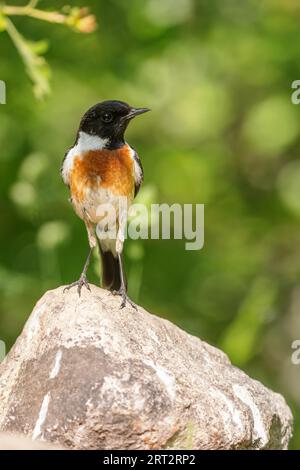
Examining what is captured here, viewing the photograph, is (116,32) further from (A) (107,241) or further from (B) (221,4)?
(A) (107,241)

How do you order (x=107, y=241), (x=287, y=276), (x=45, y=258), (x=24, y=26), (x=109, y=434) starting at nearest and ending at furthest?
(x=109, y=434) < (x=107, y=241) < (x=45, y=258) < (x=24, y=26) < (x=287, y=276)

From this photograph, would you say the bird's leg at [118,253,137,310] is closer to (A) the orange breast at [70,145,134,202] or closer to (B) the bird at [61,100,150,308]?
(B) the bird at [61,100,150,308]

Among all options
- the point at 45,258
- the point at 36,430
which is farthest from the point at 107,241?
the point at 36,430

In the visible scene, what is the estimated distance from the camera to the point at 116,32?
9.64m

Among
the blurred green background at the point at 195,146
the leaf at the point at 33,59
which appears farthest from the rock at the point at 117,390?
the blurred green background at the point at 195,146

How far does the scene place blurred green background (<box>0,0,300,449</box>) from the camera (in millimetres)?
9352

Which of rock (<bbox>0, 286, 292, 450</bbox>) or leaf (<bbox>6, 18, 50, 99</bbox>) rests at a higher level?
leaf (<bbox>6, 18, 50, 99</bbox>)

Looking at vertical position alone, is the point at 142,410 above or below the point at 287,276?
A: below

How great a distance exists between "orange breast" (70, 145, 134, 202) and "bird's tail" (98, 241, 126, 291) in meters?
0.77

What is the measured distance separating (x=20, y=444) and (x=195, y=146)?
21.0ft

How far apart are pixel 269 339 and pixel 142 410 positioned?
6.65 metres

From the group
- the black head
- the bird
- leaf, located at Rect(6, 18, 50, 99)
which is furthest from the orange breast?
leaf, located at Rect(6, 18, 50, 99)

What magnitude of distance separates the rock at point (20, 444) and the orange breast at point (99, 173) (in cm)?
240
